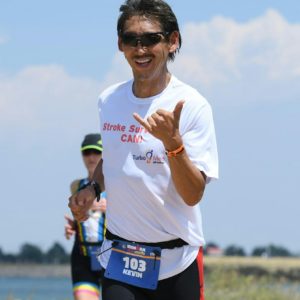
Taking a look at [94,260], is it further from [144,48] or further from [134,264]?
[144,48]

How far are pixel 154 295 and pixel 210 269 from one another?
490 inches

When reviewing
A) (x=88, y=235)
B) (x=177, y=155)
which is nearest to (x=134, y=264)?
(x=177, y=155)

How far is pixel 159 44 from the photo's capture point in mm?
5844

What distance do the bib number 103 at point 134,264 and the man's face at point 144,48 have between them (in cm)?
97

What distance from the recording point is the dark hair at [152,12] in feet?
19.2

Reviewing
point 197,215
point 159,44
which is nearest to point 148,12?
point 159,44

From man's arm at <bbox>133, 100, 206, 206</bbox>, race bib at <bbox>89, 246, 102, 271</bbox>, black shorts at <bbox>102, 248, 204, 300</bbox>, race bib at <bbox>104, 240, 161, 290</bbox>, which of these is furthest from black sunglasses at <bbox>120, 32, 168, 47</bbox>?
race bib at <bbox>89, 246, 102, 271</bbox>

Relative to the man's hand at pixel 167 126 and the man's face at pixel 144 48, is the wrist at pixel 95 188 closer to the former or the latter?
the man's face at pixel 144 48

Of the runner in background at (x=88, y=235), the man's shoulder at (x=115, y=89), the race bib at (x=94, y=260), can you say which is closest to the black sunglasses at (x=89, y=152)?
the runner in background at (x=88, y=235)

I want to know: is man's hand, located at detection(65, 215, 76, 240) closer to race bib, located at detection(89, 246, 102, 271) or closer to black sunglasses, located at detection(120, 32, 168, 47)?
race bib, located at detection(89, 246, 102, 271)

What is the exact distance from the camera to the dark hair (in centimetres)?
587

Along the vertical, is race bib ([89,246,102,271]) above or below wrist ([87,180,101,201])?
below

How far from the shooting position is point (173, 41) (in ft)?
19.6

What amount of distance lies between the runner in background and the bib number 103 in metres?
3.59
